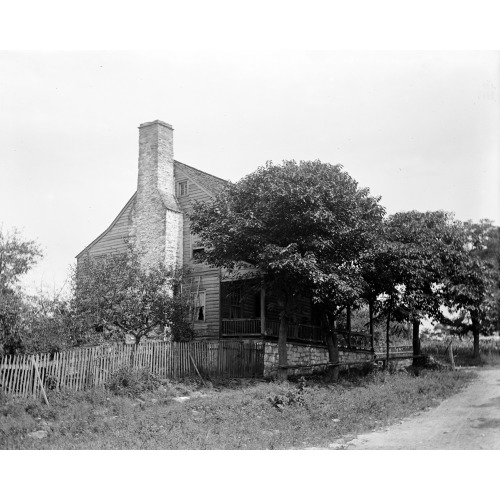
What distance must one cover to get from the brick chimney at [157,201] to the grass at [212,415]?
9.05 meters

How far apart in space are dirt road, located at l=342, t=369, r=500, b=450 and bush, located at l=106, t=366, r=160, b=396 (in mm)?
7346

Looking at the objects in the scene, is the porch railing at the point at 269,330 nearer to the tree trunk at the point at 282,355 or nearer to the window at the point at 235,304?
the window at the point at 235,304

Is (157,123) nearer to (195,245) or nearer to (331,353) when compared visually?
(195,245)

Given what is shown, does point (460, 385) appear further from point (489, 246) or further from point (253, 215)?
point (253, 215)

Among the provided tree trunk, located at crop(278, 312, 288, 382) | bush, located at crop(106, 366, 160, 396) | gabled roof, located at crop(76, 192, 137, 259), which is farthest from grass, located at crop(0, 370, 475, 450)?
gabled roof, located at crop(76, 192, 137, 259)

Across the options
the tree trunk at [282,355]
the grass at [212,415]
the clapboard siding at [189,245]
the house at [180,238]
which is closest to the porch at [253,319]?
the house at [180,238]

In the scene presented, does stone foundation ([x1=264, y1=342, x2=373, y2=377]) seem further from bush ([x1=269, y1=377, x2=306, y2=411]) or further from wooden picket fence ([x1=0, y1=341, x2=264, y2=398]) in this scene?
bush ([x1=269, y1=377, x2=306, y2=411])

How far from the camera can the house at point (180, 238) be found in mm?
27125

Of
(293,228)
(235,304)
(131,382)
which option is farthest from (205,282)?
(131,382)

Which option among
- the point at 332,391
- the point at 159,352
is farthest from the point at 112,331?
the point at 332,391

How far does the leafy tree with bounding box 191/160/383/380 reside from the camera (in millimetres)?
20703

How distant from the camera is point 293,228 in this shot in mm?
21469

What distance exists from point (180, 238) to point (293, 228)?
870 cm

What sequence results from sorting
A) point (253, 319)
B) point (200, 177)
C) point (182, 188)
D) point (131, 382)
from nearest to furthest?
point (131, 382) < point (253, 319) < point (182, 188) < point (200, 177)
